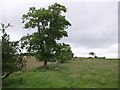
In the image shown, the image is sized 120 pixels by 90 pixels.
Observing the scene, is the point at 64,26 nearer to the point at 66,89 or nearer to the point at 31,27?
the point at 31,27

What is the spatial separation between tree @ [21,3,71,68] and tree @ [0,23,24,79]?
11208 mm

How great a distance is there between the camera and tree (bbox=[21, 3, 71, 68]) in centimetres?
6606

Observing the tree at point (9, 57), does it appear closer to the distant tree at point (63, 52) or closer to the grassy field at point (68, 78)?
the grassy field at point (68, 78)

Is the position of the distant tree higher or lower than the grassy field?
higher

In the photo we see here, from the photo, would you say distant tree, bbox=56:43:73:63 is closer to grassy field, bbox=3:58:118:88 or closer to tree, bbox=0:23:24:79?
grassy field, bbox=3:58:118:88

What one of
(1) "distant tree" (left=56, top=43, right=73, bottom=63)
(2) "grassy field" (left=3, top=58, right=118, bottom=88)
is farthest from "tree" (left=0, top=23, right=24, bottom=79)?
(1) "distant tree" (left=56, top=43, right=73, bottom=63)

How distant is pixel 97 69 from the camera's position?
62.8 m

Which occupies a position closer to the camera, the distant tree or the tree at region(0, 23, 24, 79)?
the tree at region(0, 23, 24, 79)

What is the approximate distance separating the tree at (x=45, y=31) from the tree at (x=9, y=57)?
36.8 ft

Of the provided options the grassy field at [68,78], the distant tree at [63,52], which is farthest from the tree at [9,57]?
the distant tree at [63,52]

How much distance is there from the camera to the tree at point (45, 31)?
2601 inches

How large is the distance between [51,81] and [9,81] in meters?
7.67

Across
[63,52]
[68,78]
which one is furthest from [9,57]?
[63,52]

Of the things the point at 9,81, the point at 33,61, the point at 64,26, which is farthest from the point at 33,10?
the point at 9,81
